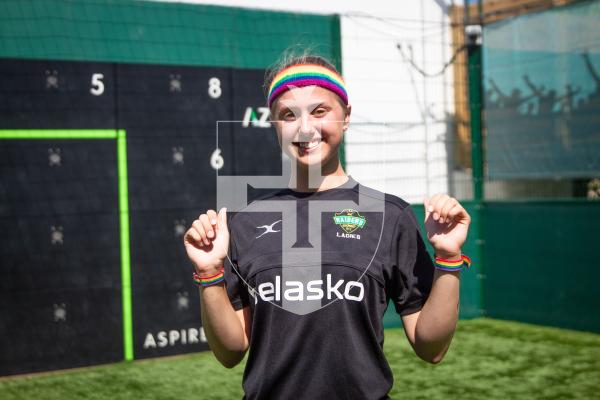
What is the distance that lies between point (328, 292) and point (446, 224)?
0.32 m

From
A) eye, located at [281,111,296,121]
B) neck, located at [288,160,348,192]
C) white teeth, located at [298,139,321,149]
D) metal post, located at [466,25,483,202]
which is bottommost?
neck, located at [288,160,348,192]

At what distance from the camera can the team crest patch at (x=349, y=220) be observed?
1.86m

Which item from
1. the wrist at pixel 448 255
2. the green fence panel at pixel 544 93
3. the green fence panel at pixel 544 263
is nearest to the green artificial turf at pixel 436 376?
the green fence panel at pixel 544 263

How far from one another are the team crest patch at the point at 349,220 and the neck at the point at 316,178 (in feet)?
0.27

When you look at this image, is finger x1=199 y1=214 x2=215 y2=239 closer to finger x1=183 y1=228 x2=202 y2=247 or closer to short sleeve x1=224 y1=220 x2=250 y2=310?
finger x1=183 y1=228 x2=202 y2=247

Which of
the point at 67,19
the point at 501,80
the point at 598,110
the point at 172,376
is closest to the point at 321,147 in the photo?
the point at 172,376

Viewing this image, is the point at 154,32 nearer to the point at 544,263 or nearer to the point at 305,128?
the point at 544,263

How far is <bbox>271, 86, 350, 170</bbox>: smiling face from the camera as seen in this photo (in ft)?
5.95

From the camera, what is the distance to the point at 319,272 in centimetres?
180

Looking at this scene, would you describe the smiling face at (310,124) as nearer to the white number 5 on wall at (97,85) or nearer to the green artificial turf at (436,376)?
the green artificial turf at (436,376)

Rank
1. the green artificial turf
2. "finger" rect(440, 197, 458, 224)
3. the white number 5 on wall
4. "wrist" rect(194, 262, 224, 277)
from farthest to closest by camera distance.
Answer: the white number 5 on wall
the green artificial turf
"wrist" rect(194, 262, 224, 277)
"finger" rect(440, 197, 458, 224)

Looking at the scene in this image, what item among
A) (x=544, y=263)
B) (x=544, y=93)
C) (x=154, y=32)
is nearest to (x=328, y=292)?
(x=154, y=32)

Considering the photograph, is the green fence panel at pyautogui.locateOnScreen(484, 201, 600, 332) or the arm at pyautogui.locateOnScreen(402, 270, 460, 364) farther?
the green fence panel at pyautogui.locateOnScreen(484, 201, 600, 332)

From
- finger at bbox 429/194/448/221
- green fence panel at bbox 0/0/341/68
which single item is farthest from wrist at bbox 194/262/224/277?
green fence panel at bbox 0/0/341/68
